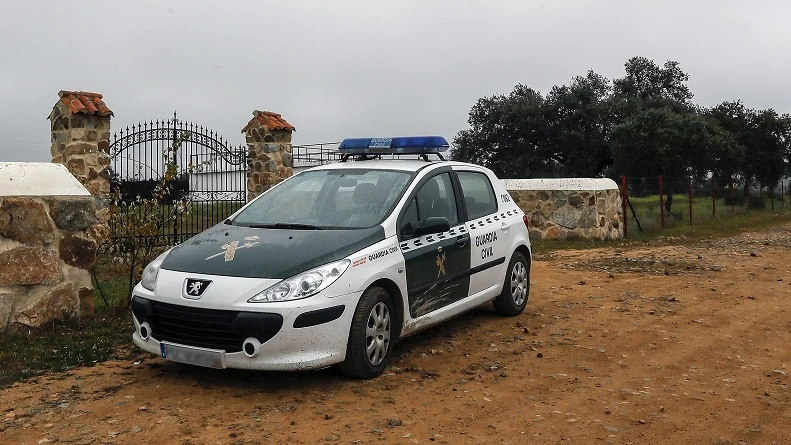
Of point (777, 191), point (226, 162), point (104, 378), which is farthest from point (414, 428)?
point (777, 191)

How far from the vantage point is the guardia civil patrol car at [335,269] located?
5.11 meters

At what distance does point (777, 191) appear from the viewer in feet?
108

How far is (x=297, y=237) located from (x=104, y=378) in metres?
1.72

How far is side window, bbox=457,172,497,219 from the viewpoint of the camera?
284 inches

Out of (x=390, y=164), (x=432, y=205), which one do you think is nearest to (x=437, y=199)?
(x=432, y=205)

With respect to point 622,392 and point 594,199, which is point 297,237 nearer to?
point 622,392

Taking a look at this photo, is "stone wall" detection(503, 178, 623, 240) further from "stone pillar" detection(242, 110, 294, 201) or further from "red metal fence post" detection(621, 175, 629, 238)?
"stone pillar" detection(242, 110, 294, 201)

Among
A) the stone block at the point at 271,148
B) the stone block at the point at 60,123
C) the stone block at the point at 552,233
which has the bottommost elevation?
the stone block at the point at 552,233

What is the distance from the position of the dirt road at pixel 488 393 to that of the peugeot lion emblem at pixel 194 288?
2.16 feet

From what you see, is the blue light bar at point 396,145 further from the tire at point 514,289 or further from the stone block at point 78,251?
the stone block at point 78,251

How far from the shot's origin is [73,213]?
6945 millimetres

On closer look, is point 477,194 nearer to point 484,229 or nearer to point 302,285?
point 484,229

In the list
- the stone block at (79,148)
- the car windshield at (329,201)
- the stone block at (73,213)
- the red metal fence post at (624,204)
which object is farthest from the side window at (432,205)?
the red metal fence post at (624,204)

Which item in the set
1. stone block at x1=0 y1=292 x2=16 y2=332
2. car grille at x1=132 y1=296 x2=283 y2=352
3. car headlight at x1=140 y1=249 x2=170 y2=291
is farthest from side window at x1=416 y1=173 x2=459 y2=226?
stone block at x1=0 y1=292 x2=16 y2=332
